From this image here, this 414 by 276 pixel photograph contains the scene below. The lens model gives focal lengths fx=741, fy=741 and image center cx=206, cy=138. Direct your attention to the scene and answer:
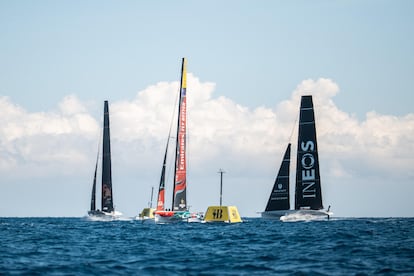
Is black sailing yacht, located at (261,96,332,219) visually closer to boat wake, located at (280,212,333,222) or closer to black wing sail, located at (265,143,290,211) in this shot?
boat wake, located at (280,212,333,222)

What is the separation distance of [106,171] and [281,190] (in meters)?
28.7

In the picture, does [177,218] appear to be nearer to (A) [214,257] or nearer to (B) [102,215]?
(B) [102,215]

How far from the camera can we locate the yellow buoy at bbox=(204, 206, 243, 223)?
80688 millimetres

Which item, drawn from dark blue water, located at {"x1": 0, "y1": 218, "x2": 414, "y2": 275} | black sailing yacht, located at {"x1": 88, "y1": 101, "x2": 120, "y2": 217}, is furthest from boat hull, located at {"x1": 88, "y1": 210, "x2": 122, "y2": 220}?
dark blue water, located at {"x1": 0, "y1": 218, "x2": 414, "y2": 275}

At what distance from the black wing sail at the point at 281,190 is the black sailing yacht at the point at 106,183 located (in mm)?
27030

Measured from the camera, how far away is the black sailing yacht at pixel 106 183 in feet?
356

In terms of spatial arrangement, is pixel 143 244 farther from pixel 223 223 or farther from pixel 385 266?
pixel 223 223

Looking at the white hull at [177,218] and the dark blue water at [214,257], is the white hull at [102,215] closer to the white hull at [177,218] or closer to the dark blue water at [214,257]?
the white hull at [177,218]

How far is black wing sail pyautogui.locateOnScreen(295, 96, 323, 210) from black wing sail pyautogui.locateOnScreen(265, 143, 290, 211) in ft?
12.0

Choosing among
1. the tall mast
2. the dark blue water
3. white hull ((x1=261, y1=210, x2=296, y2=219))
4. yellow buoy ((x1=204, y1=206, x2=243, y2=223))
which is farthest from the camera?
white hull ((x1=261, y1=210, x2=296, y2=219))

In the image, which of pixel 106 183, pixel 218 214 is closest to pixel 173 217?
pixel 218 214

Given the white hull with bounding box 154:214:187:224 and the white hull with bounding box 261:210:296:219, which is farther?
the white hull with bounding box 261:210:296:219

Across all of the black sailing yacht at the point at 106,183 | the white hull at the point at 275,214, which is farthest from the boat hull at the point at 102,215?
the white hull at the point at 275,214

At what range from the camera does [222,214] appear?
81125 millimetres
